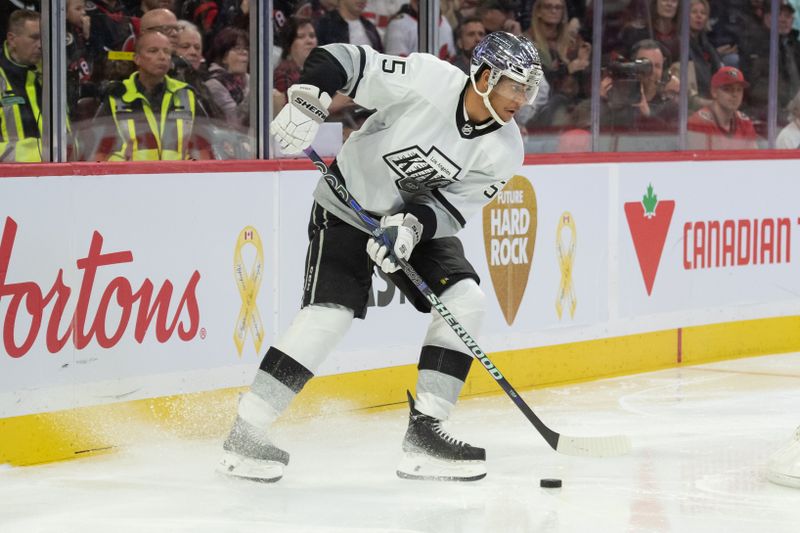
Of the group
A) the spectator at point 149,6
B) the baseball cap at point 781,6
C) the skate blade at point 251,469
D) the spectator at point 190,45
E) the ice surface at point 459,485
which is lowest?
the ice surface at point 459,485

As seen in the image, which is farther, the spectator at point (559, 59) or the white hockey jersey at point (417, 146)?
the spectator at point (559, 59)

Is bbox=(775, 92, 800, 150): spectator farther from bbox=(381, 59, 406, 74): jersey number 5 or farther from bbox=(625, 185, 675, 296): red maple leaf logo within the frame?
bbox=(381, 59, 406, 74): jersey number 5

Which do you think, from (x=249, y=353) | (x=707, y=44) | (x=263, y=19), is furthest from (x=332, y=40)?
(x=707, y=44)

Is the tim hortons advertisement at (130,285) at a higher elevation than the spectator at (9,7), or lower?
lower

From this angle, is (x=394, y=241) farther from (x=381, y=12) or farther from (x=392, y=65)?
(x=381, y=12)

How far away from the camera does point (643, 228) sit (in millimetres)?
5633

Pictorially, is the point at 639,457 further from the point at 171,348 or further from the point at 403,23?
the point at 403,23

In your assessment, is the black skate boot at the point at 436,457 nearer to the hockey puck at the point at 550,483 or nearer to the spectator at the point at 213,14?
the hockey puck at the point at 550,483

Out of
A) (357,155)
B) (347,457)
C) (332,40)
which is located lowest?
(347,457)

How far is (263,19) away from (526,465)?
166 cm

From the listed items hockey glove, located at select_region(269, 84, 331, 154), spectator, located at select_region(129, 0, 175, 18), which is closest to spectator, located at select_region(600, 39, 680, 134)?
spectator, located at select_region(129, 0, 175, 18)

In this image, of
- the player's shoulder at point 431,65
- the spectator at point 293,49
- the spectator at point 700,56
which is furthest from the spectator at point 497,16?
the player's shoulder at point 431,65

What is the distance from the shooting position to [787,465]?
3578 mm

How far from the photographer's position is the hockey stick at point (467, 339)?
3.57 m
